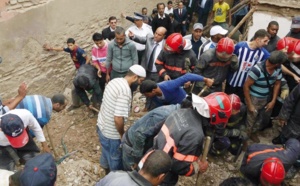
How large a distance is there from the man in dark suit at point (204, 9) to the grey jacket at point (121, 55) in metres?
→ 4.01

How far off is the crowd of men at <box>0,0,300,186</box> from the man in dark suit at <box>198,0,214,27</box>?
2909 millimetres

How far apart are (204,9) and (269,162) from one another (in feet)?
20.6

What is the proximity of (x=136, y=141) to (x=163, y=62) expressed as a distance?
1.97 meters

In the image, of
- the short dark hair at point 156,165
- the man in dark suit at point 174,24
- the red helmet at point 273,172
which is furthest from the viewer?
the man in dark suit at point 174,24

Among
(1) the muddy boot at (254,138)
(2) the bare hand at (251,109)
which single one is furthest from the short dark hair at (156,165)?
(1) the muddy boot at (254,138)

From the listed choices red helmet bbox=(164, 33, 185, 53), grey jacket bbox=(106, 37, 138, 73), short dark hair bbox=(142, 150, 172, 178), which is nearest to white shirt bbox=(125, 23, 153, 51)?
grey jacket bbox=(106, 37, 138, 73)

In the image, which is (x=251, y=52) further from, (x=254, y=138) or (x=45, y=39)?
(x=45, y=39)

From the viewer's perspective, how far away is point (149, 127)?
3.38m

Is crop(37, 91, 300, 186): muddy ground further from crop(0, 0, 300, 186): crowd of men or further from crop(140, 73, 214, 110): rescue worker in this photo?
crop(140, 73, 214, 110): rescue worker

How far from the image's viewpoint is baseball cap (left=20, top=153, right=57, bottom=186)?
258 centimetres

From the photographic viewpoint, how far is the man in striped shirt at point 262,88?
13.8 ft

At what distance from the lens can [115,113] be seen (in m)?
3.70

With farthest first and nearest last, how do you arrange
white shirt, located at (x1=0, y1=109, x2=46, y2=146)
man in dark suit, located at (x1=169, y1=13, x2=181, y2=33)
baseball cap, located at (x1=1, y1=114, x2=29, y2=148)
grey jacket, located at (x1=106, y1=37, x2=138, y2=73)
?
1. man in dark suit, located at (x1=169, y1=13, x2=181, y2=33)
2. grey jacket, located at (x1=106, y1=37, x2=138, y2=73)
3. white shirt, located at (x1=0, y1=109, x2=46, y2=146)
4. baseball cap, located at (x1=1, y1=114, x2=29, y2=148)

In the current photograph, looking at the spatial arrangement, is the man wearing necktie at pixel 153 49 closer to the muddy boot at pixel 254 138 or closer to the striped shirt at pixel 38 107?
the muddy boot at pixel 254 138
